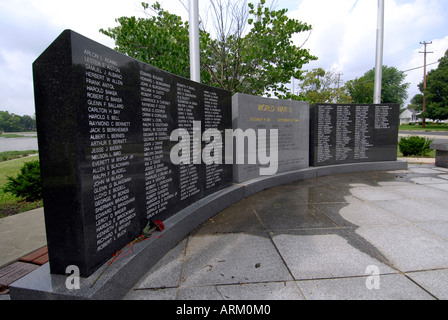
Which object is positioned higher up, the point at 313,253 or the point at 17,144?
the point at 17,144

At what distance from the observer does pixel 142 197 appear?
2.90 m

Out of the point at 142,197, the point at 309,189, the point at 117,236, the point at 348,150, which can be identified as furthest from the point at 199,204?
the point at 348,150

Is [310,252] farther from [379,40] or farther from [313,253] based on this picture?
[379,40]

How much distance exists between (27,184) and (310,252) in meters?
6.15

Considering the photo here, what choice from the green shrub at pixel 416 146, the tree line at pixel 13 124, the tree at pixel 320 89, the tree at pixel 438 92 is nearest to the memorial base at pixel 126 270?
the tree line at pixel 13 124

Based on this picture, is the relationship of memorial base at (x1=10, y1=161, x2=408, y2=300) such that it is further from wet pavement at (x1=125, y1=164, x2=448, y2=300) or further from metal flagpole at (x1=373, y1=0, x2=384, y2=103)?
metal flagpole at (x1=373, y1=0, x2=384, y2=103)

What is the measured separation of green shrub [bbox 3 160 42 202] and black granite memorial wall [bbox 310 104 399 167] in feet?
25.5

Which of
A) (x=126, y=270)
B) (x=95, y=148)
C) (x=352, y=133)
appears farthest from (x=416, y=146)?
(x=95, y=148)

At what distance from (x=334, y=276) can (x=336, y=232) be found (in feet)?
4.04

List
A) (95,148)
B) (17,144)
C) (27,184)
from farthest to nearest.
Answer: (17,144) < (27,184) < (95,148)

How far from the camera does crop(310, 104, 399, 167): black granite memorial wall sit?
8195 millimetres

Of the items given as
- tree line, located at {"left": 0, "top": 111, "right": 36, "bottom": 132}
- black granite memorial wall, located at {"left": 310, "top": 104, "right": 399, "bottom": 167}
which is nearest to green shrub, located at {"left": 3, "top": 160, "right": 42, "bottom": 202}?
tree line, located at {"left": 0, "top": 111, "right": 36, "bottom": 132}

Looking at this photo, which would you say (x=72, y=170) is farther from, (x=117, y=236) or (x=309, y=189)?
(x=309, y=189)

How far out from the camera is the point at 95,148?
2.21m
